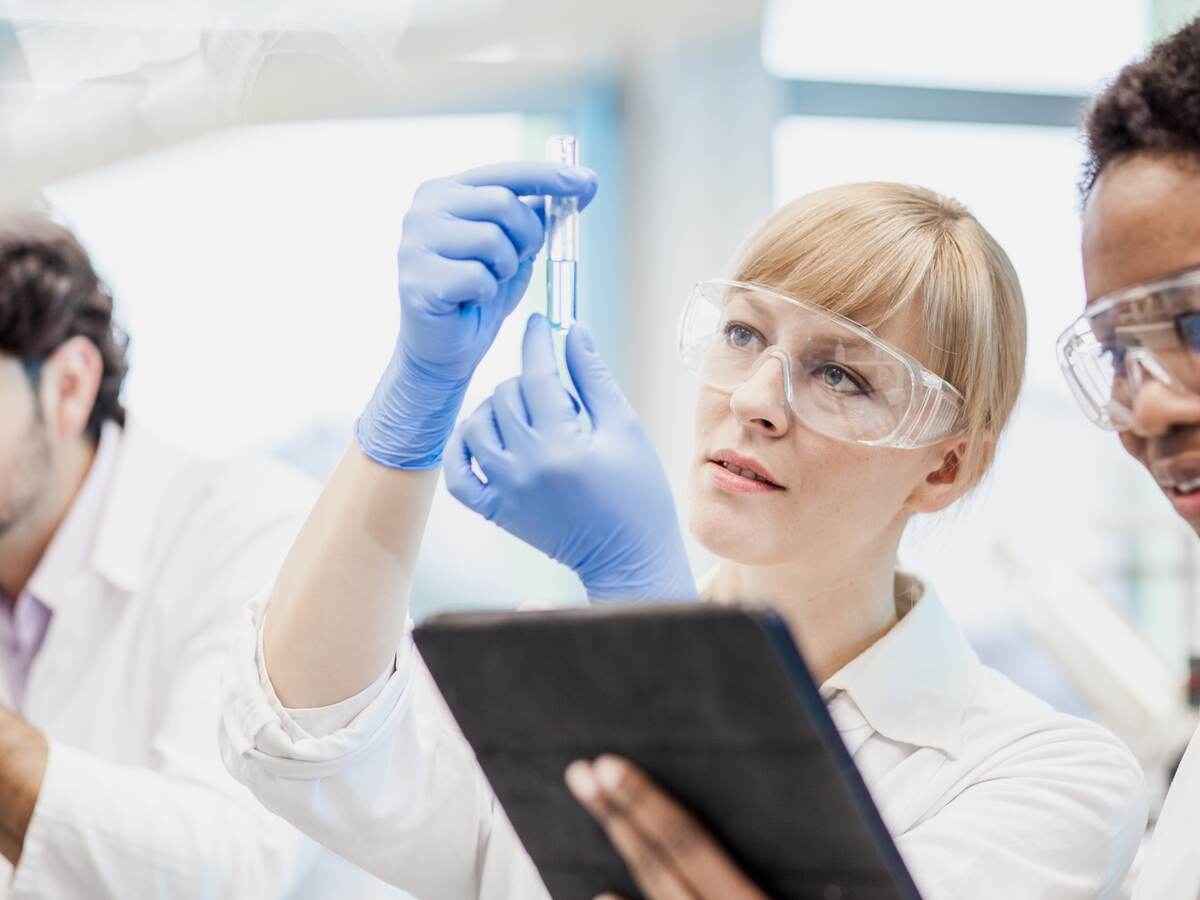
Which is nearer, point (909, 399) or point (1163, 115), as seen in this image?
point (1163, 115)

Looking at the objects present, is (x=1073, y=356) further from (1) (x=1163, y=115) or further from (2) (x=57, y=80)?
(2) (x=57, y=80)

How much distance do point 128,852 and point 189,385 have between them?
1.92m

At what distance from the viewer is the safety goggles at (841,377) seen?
1478mm

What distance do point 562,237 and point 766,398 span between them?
0.29 metres

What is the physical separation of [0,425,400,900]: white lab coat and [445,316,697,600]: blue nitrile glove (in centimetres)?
65

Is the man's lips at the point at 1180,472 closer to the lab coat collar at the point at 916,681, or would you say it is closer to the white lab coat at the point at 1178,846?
the white lab coat at the point at 1178,846

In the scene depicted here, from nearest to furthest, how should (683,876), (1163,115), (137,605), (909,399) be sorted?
1. (683,876)
2. (1163,115)
3. (909,399)
4. (137,605)

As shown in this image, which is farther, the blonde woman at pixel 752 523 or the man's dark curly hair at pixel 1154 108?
the blonde woman at pixel 752 523

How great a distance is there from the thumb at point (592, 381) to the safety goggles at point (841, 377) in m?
0.14

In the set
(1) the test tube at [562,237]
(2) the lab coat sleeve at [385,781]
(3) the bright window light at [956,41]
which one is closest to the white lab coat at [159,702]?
(2) the lab coat sleeve at [385,781]

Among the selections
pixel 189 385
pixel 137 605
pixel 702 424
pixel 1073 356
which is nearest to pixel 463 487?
pixel 702 424

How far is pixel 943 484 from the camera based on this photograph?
162cm

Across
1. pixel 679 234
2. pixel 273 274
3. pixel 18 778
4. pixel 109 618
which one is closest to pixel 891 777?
pixel 18 778

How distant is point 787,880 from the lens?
99 centimetres
